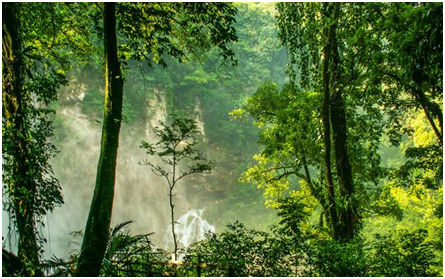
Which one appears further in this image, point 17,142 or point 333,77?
point 333,77

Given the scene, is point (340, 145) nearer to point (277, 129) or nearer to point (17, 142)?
point (277, 129)

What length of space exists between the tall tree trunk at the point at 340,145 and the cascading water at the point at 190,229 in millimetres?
18884

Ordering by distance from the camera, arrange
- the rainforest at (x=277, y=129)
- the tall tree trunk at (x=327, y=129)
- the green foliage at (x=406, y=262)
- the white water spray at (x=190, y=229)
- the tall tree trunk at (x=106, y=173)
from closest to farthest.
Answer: the tall tree trunk at (x=106, y=173) < the rainforest at (x=277, y=129) < the green foliage at (x=406, y=262) < the tall tree trunk at (x=327, y=129) < the white water spray at (x=190, y=229)

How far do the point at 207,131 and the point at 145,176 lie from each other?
6573mm

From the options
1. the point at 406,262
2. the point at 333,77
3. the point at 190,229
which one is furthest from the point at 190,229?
the point at 406,262

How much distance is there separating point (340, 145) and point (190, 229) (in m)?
20.4

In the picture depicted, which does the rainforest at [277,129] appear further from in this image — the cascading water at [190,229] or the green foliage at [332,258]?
the cascading water at [190,229]

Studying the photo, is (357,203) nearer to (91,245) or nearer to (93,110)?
(91,245)

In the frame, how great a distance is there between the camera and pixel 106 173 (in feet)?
13.3

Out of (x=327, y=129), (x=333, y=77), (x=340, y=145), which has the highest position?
(x=333, y=77)

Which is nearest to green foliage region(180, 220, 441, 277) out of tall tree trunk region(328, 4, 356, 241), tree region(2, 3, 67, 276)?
tall tree trunk region(328, 4, 356, 241)

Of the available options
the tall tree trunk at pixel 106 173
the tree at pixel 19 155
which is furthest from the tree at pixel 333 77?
the tree at pixel 19 155

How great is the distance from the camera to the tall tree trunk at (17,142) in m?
4.09

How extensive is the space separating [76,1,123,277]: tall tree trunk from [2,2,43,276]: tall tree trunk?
36.5 inches
